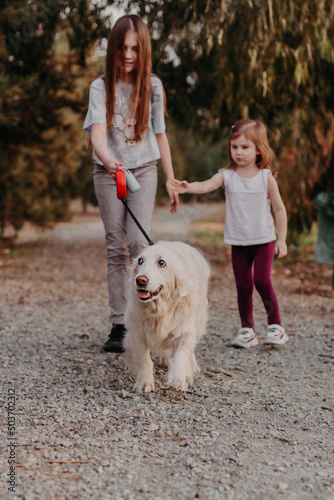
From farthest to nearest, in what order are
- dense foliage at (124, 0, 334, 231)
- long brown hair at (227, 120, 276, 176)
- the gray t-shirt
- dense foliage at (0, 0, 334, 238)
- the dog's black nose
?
dense foliage at (0, 0, 334, 238), dense foliage at (124, 0, 334, 231), long brown hair at (227, 120, 276, 176), the gray t-shirt, the dog's black nose

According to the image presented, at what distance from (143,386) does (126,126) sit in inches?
67.4

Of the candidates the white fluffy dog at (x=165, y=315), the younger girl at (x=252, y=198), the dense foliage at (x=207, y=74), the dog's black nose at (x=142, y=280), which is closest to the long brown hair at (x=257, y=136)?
the younger girl at (x=252, y=198)

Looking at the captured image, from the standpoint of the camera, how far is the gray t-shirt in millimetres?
3727

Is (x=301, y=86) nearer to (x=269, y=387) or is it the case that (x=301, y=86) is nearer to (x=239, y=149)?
(x=239, y=149)

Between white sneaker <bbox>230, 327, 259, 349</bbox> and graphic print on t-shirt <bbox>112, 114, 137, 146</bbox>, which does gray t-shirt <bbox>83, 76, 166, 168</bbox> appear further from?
white sneaker <bbox>230, 327, 259, 349</bbox>

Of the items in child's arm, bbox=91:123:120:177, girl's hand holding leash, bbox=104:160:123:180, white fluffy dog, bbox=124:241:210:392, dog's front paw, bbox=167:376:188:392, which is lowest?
dog's front paw, bbox=167:376:188:392

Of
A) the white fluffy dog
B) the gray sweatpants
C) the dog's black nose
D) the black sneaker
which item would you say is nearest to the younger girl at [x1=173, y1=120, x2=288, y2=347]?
the gray sweatpants

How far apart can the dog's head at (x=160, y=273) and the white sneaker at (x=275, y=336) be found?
1303mm

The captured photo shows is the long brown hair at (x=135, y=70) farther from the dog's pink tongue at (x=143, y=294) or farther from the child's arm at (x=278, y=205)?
the dog's pink tongue at (x=143, y=294)

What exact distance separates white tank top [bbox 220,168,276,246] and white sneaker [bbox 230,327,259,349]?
28.3 inches

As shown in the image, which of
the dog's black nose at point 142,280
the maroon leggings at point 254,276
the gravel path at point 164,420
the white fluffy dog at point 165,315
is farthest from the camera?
the maroon leggings at point 254,276

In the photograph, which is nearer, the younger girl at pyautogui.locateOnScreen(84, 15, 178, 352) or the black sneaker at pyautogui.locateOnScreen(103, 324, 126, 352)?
the younger girl at pyautogui.locateOnScreen(84, 15, 178, 352)

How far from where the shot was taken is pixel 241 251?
4.22 metres

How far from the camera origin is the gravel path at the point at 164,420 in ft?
7.20
